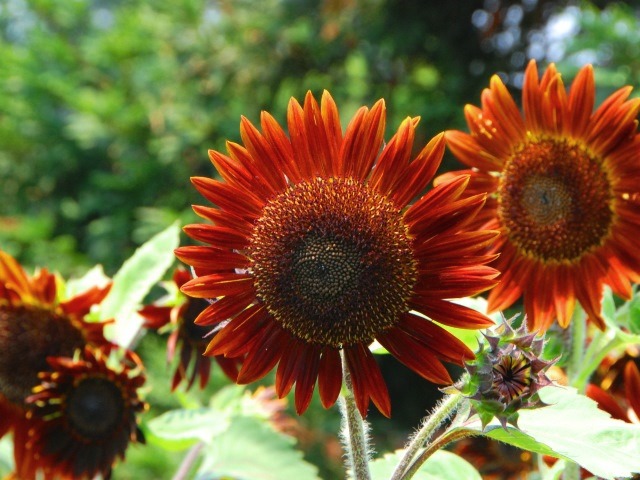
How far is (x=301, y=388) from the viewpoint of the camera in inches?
23.9

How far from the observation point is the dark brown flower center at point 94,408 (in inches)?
34.3

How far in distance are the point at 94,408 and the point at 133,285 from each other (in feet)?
0.47

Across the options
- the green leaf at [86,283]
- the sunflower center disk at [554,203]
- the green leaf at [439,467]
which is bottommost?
the green leaf at [439,467]

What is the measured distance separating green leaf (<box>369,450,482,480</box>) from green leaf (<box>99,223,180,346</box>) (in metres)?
0.34

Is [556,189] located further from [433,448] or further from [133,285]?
[133,285]

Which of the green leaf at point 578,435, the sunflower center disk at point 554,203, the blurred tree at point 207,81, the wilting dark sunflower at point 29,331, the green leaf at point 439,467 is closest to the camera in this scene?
the green leaf at point 578,435

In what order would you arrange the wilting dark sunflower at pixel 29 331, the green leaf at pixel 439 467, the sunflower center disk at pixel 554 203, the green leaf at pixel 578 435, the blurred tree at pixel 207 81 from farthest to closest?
1. the blurred tree at pixel 207 81
2. the wilting dark sunflower at pixel 29 331
3. the sunflower center disk at pixel 554 203
4. the green leaf at pixel 439 467
5. the green leaf at pixel 578 435

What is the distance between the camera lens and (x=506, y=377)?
54 centimetres

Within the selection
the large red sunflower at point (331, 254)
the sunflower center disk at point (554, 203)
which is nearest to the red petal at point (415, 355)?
the large red sunflower at point (331, 254)

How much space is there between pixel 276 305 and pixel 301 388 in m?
0.07

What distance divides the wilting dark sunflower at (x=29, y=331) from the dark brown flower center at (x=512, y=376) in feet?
1.66

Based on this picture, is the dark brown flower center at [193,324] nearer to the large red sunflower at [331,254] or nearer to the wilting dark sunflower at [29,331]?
the wilting dark sunflower at [29,331]

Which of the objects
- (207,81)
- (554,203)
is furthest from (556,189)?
(207,81)

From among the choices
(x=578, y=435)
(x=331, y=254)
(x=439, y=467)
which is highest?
(x=331, y=254)
